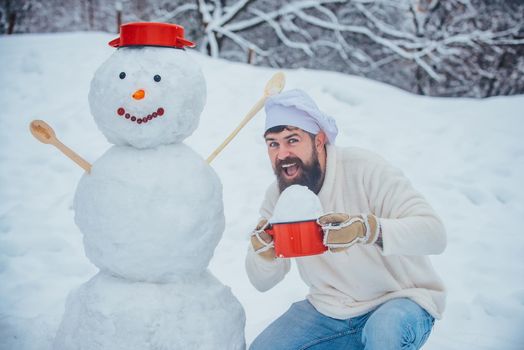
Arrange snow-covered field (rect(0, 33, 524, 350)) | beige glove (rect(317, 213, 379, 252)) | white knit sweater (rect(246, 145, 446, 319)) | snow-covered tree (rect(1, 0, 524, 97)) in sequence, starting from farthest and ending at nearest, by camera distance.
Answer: snow-covered tree (rect(1, 0, 524, 97)) < snow-covered field (rect(0, 33, 524, 350)) < white knit sweater (rect(246, 145, 446, 319)) < beige glove (rect(317, 213, 379, 252))

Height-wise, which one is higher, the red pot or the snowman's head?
the snowman's head

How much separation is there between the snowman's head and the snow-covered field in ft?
3.46

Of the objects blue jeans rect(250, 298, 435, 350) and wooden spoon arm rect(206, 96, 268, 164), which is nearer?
blue jeans rect(250, 298, 435, 350)

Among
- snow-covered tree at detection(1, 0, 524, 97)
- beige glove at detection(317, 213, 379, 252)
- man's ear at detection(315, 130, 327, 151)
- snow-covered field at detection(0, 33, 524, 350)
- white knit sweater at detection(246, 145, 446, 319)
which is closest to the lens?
beige glove at detection(317, 213, 379, 252)

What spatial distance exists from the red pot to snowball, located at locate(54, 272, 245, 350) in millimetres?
355

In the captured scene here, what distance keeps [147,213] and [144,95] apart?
38 cm

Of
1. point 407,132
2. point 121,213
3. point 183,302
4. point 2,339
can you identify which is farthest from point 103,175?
point 407,132

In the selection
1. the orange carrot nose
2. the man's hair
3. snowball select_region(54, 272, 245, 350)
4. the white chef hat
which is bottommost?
snowball select_region(54, 272, 245, 350)

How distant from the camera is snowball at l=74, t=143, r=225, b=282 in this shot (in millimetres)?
1356

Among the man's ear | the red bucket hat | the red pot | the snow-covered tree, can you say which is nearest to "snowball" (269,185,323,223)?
the red pot

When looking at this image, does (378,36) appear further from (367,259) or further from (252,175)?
(367,259)

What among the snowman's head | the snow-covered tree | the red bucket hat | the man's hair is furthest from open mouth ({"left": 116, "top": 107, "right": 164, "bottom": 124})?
the snow-covered tree

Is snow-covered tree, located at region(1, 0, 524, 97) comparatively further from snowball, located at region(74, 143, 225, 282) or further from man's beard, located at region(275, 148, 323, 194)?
snowball, located at region(74, 143, 225, 282)

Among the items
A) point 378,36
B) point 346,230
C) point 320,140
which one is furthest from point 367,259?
point 378,36
